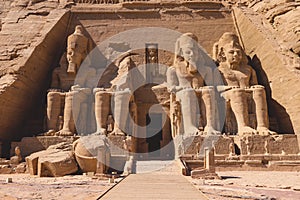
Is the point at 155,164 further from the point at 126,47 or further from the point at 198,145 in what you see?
the point at 126,47

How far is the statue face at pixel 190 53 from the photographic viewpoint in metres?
12.8

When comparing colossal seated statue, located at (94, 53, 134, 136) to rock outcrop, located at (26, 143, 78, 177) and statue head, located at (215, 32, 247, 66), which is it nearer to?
rock outcrop, located at (26, 143, 78, 177)

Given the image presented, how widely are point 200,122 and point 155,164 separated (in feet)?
8.70

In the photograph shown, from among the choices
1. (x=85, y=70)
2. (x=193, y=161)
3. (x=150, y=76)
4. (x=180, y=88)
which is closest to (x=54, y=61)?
(x=85, y=70)

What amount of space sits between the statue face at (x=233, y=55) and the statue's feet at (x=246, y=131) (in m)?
3.00

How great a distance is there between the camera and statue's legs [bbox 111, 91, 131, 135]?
1123cm

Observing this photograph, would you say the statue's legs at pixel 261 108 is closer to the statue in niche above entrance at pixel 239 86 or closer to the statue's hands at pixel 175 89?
the statue in niche above entrance at pixel 239 86

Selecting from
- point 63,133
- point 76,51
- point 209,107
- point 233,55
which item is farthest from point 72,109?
point 233,55

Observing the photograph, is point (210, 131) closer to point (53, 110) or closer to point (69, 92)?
point (69, 92)

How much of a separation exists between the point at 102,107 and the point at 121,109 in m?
0.77

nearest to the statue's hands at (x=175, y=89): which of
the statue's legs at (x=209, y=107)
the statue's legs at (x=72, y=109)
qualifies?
the statue's legs at (x=209, y=107)

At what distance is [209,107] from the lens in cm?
1158

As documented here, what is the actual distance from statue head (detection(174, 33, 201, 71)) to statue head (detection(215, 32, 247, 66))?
1.14 m

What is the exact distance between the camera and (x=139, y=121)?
1316cm
